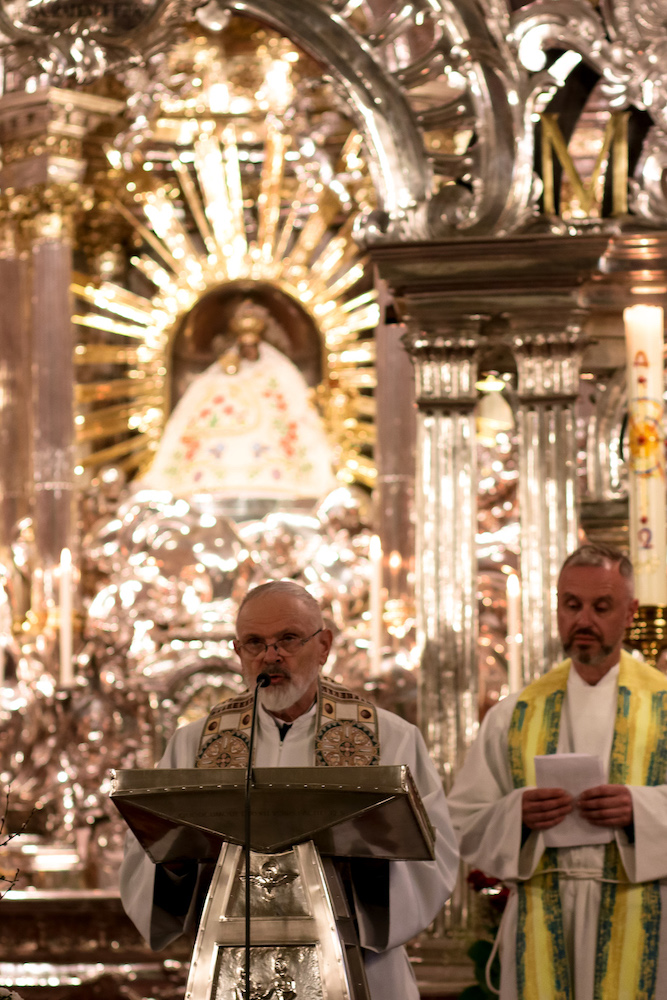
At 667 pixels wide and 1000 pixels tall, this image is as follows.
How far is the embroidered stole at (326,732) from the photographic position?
13.9ft

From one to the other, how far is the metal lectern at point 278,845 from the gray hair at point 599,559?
3.64 feet

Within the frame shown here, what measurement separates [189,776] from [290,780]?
0.21 meters

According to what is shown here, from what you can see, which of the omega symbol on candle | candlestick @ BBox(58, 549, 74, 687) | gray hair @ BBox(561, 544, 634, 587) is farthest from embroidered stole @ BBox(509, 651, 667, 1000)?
candlestick @ BBox(58, 549, 74, 687)

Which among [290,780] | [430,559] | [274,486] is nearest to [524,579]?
[430,559]

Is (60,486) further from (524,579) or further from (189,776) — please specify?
(189,776)

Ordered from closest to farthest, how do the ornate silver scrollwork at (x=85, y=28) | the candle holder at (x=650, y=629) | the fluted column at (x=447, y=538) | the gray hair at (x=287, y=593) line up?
the gray hair at (x=287, y=593)
the candle holder at (x=650, y=629)
the fluted column at (x=447, y=538)
the ornate silver scrollwork at (x=85, y=28)

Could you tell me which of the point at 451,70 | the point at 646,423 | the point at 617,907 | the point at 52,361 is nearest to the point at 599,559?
the point at 646,423

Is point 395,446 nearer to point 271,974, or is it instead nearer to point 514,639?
point 514,639

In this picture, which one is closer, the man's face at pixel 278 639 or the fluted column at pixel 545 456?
the man's face at pixel 278 639

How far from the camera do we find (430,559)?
18.3ft

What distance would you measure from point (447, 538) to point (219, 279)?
4.13 meters

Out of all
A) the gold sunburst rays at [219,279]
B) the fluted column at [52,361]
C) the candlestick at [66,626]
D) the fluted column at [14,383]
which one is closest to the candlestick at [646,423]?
the candlestick at [66,626]

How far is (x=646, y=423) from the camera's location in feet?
17.3

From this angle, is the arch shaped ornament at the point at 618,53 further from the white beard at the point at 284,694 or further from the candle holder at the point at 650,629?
the white beard at the point at 284,694
